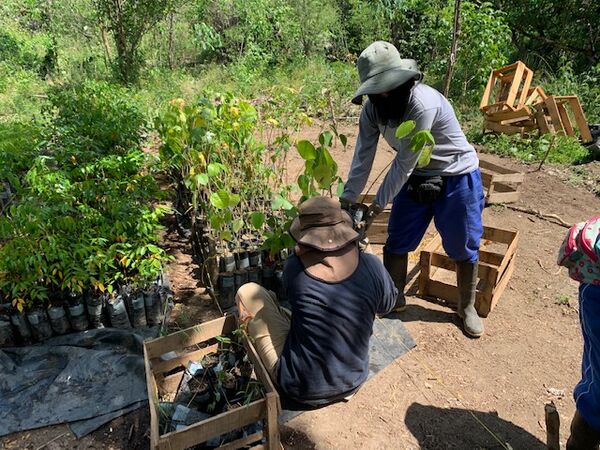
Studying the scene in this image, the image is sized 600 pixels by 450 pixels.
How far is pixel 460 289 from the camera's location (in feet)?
9.63

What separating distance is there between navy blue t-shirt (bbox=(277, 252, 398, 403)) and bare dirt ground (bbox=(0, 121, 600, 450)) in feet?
1.32

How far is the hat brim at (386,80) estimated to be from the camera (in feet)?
7.13

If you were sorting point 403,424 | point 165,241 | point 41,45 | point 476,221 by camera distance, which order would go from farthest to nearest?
point 41,45, point 165,241, point 476,221, point 403,424

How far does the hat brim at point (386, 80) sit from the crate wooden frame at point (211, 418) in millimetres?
1318

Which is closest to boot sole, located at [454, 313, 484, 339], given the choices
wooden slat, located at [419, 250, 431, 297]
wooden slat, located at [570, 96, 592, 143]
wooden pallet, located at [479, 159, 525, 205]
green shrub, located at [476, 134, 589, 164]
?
wooden slat, located at [419, 250, 431, 297]

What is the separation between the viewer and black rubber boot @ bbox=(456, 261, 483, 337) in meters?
2.86

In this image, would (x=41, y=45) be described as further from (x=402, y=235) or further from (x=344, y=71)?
(x=402, y=235)

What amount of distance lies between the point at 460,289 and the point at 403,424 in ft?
3.21

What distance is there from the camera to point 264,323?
2.21 meters

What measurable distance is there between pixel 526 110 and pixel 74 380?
6662 mm

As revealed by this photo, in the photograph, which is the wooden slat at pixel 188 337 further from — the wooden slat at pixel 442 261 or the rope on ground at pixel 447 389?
the wooden slat at pixel 442 261

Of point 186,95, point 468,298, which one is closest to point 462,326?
point 468,298

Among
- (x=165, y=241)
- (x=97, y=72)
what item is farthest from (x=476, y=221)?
(x=97, y=72)

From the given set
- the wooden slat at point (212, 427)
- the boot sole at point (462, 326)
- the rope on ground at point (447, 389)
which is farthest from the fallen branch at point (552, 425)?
the wooden slat at point (212, 427)
